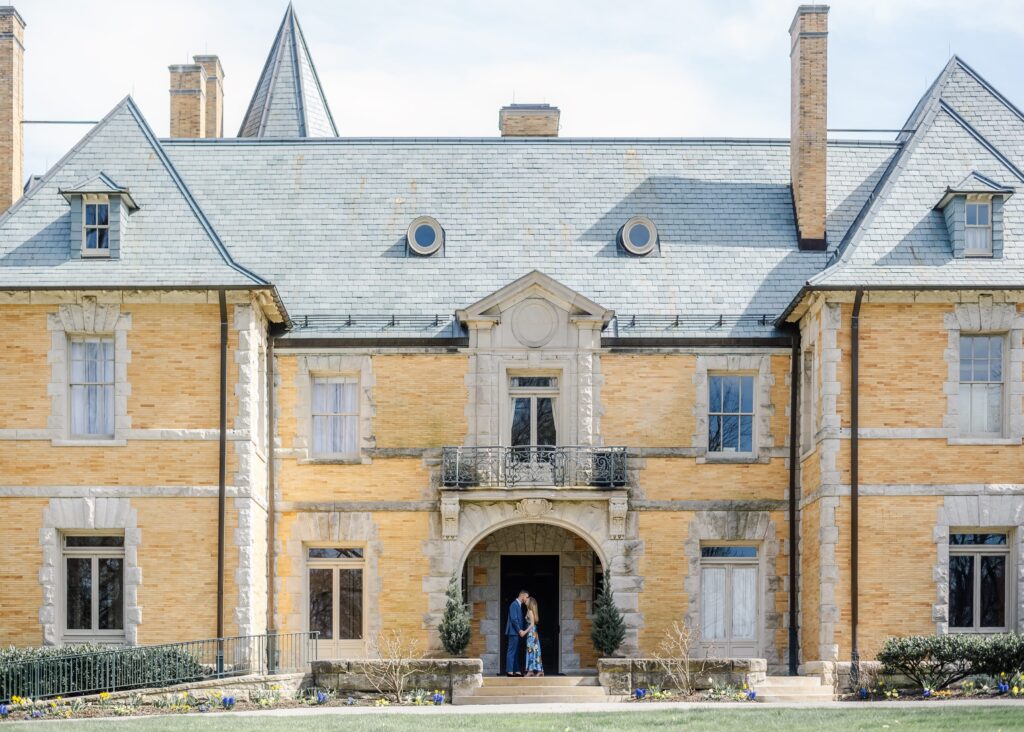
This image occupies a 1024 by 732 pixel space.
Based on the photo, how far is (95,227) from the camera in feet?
99.5

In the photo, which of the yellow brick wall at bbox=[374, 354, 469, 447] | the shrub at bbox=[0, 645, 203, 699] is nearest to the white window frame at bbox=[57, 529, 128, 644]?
the shrub at bbox=[0, 645, 203, 699]

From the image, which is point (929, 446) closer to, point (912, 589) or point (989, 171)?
point (912, 589)

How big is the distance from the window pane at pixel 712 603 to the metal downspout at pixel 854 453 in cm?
324

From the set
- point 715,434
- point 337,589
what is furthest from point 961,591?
point 337,589

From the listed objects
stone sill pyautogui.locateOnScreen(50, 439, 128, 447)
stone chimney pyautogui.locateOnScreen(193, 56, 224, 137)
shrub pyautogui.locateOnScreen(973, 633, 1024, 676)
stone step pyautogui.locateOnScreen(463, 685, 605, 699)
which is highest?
stone chimney pyautogui.locateOnScreen(193, 56, 224, 137)

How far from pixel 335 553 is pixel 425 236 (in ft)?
19.2

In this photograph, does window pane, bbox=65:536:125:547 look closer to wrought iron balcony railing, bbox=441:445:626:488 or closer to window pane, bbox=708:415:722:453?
wrought iron balcony railing, bbox=441:445:626:488

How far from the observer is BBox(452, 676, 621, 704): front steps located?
26.7 metres

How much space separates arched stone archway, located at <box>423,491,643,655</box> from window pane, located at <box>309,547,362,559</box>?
4.44 ft

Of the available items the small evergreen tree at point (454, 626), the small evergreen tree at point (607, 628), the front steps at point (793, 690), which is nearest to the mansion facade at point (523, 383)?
the small evergreen tree at point (607, 628)

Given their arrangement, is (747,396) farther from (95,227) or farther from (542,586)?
(95,227)

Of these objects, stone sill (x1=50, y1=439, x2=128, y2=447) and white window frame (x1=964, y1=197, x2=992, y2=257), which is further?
white window frame (x1=964, y1=197, x2=992, y2=257)

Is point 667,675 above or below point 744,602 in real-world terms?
below

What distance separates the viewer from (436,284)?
106 feet
